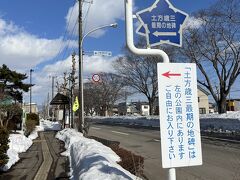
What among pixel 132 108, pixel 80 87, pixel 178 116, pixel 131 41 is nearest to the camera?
pixel 178 116

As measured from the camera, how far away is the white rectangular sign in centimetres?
532

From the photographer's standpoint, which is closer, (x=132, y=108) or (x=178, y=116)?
(x=178, y=116)

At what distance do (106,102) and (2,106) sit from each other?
5921 cm

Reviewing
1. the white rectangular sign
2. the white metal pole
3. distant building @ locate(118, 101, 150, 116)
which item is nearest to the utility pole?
the white metal pole

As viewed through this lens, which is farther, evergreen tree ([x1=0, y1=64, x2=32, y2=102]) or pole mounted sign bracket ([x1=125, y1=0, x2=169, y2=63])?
evergreen tree ([x1=0, y1=64, x2=32, y2=102])

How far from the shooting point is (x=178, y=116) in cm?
538

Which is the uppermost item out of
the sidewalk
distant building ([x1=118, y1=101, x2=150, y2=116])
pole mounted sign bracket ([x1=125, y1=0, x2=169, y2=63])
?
distant building ([x1=118, y1=101, x2=150, y2=116])

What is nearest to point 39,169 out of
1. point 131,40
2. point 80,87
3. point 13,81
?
point 131,40

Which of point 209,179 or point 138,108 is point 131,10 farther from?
point 138,108

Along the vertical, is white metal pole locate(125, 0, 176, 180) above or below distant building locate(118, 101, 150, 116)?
below

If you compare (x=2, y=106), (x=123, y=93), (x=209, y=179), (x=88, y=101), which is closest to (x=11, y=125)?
(x=2, y=106)

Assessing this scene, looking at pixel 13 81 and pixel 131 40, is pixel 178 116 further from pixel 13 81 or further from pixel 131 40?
pixel 13 81

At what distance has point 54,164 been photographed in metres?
13.2

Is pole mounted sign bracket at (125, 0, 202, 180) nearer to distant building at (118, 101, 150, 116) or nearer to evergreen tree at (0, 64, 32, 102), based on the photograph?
evergreen tree at (0, 64, 32, 102)
